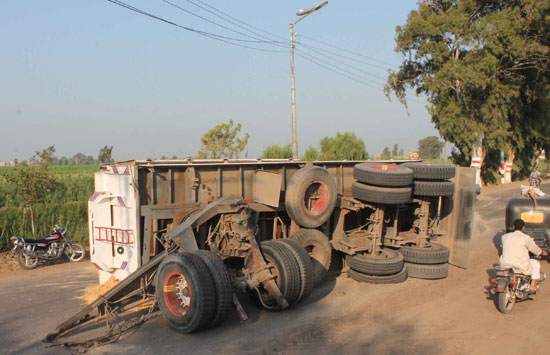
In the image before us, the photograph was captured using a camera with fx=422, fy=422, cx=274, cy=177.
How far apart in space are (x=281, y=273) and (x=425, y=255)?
12.3 ft

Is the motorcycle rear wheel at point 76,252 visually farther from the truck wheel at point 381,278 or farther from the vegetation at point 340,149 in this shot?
the vegetation at point 340,149

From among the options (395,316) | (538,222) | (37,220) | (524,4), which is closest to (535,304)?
(395,316)

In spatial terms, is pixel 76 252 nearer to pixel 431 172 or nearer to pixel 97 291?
pixel 97 291

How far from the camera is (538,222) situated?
32.4 feet

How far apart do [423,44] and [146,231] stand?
21478 millimetres

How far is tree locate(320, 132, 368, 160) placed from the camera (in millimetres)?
26672

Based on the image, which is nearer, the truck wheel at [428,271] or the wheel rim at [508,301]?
the wheel rim at [508,301]

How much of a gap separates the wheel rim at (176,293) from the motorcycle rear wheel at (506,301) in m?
4.77

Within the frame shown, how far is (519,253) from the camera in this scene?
6754 millimetres

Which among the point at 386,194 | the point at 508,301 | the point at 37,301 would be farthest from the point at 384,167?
the point at 37,301

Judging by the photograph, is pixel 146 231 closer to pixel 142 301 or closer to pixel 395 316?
pixel 142 301

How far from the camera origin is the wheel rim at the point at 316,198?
8240mm

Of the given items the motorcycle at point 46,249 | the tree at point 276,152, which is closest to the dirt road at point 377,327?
the motorcycle at point 46,249

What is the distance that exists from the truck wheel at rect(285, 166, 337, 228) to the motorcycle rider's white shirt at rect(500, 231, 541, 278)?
3137 mm
